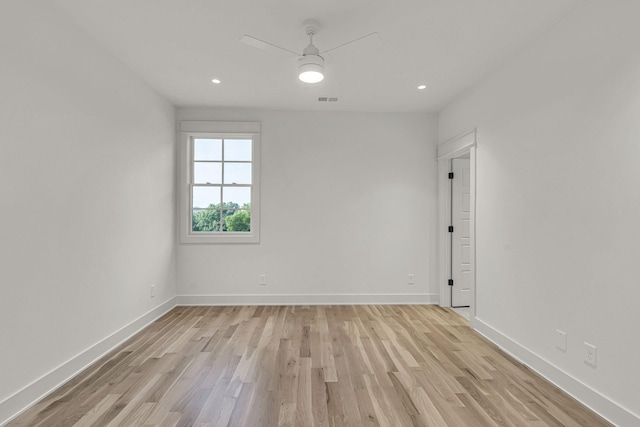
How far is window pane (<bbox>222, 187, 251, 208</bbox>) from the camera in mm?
4781

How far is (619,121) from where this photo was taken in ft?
6.65

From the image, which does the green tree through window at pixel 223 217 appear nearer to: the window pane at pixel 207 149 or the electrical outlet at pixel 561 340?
the window pane at pixel 207 149

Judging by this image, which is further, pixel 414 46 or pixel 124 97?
pixel 124 97

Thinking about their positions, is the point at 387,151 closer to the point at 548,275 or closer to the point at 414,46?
the point at 414,46

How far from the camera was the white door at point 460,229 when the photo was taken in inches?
184

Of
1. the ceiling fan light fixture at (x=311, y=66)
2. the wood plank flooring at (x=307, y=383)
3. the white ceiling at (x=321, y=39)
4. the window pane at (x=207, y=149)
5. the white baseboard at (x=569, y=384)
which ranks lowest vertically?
the wood plank flooring at (x=307, y=383)

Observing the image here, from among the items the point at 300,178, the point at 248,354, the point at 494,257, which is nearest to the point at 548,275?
the point at 494,257

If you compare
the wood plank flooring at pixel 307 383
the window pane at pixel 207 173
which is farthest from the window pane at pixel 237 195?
the wood plank flooring at pixel 307 383

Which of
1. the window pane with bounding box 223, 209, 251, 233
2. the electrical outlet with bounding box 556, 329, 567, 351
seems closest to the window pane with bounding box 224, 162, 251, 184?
the window pane with bounding box 223, 209, 251, 233

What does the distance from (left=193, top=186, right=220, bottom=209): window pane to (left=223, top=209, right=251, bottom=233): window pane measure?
23 centimetres

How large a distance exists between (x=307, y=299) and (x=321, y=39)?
3.34 m

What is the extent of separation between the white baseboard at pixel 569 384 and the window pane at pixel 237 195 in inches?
136

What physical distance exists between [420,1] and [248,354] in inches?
125

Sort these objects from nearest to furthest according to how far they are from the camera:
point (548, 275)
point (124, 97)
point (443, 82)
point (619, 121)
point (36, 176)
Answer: point (619, 121)
point (36, 176)
point (548, 275)
point (124, 97)
point (443, 82)
